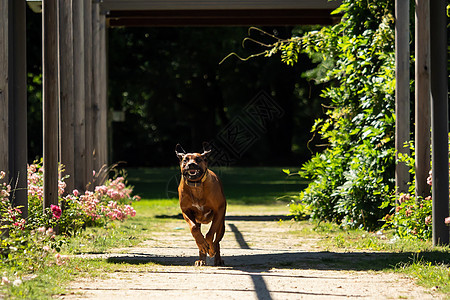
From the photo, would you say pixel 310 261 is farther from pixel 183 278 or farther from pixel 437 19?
pixel 437 19

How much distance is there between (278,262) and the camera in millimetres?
8703

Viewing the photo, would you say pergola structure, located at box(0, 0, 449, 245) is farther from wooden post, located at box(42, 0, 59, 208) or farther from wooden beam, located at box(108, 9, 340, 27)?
wooden beam, located at box(108, 9, 340, 27)

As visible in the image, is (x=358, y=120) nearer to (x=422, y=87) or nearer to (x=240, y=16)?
(x=422, y=87)

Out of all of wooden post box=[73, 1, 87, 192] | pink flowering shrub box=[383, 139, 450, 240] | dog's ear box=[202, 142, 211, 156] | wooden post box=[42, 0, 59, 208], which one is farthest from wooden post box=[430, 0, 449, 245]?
wooden post box=[73, 1, 87, 192]

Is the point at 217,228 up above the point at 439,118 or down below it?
below

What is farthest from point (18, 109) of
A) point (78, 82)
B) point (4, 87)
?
point (78, 82)

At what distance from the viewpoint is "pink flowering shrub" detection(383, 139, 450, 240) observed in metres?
10.1

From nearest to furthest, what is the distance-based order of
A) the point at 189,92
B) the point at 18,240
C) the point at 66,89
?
the point at 18,240, the point at 66,89, the point at 189,92

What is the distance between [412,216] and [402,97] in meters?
1.91

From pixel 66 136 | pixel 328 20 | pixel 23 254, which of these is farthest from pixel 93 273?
pixel 328 20

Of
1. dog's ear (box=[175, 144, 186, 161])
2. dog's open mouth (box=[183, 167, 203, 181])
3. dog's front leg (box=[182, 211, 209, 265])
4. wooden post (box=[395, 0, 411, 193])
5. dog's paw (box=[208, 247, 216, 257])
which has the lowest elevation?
dog's paw (box=[208, 247, 216, 257])

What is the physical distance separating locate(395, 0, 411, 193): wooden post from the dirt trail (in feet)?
5.74

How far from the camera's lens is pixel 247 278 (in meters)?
7.35

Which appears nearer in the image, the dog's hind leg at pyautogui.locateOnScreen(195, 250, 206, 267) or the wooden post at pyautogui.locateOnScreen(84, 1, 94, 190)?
the dog's hind leg at pyautogui.locateOnScreen(195, 250, 206, 267)
